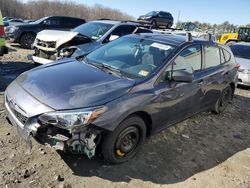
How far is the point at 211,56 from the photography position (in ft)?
17.3

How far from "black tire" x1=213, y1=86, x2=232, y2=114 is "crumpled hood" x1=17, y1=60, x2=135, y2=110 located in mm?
3011

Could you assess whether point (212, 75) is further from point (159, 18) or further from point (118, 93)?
point (159, 18)

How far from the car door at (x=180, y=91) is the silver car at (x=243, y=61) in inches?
184

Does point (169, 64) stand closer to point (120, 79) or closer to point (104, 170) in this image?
point (120, 79)

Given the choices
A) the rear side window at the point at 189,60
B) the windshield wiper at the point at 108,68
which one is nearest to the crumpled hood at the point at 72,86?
the windshield wiper at the point at 108,68

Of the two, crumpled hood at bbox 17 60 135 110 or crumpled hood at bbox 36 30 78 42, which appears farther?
crumpled hood at bbox 36 30 78 42

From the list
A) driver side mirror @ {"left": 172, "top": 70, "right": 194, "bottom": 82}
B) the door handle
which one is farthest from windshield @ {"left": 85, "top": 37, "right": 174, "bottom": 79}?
the door handle

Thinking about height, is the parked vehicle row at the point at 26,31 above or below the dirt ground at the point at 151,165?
above

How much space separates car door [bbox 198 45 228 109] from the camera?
500 centimetres

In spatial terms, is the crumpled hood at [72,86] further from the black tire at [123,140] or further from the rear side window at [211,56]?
the rear side window at [211,56]

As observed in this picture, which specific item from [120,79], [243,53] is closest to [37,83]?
[120,79]

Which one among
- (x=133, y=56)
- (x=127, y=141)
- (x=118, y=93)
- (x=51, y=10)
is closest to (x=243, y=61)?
(x=133, y=56)

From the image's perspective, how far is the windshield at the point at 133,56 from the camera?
3991mm

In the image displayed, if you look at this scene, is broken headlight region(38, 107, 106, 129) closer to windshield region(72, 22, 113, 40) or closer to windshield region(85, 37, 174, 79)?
windshield region(85, 37, 174, 79)
